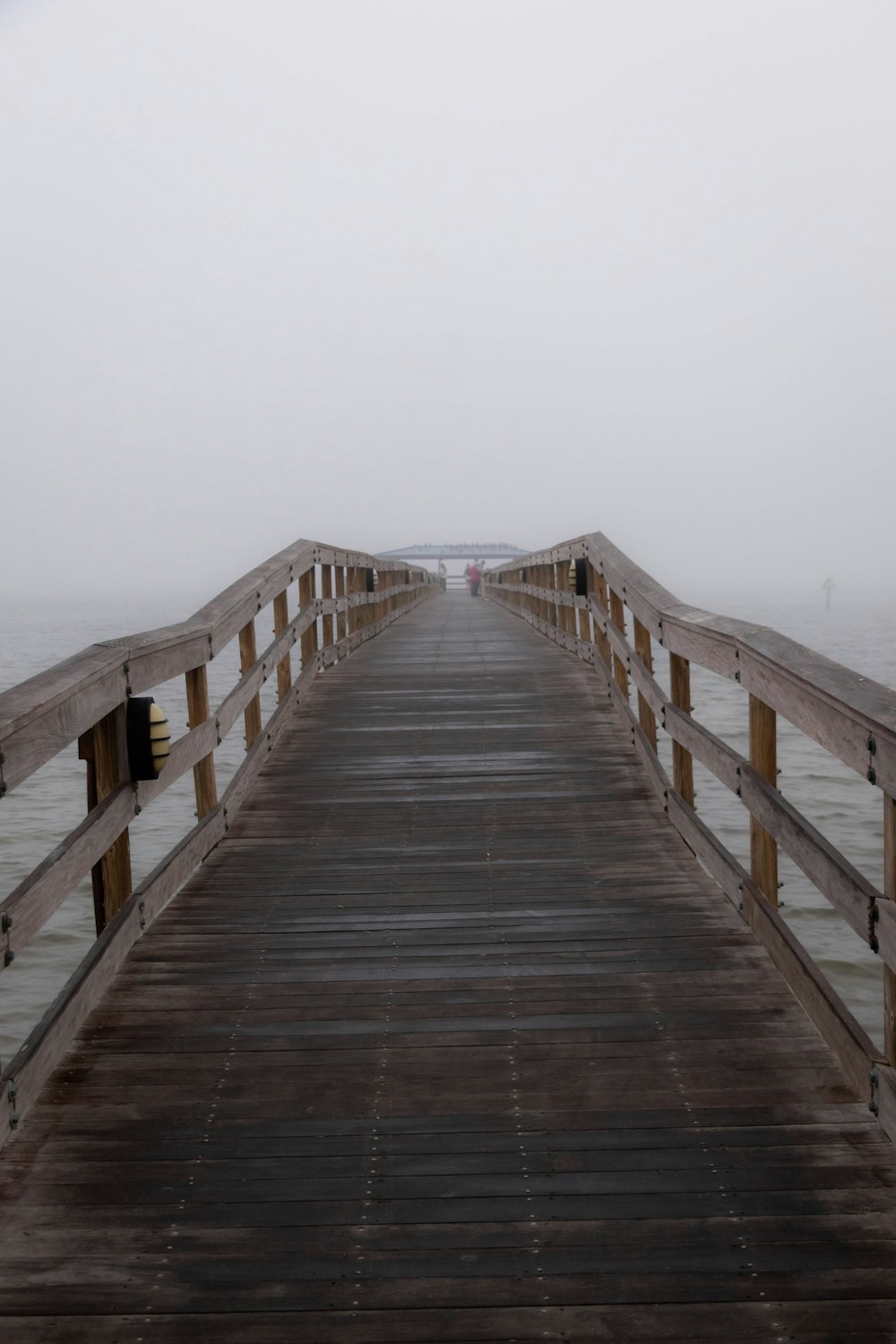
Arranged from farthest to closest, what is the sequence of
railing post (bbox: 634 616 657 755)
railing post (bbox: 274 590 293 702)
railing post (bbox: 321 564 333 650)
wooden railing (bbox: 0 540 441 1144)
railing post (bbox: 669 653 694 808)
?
railing post (bbox: 321 564 333 650) < railing post (bbox: 274 590 293 702) < railing post (bbox: 634 616 657 755) < railing post (bbox: 669 653 694 808) < wooden railing (bbox: 0 540 441 1144)

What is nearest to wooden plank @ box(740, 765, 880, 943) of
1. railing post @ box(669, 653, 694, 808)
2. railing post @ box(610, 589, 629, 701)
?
railing post @ box(669, 653, 694, 808)

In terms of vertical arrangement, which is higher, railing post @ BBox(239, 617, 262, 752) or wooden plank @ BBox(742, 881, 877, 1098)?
railing post @ BBox(239, 617, 262, 752)

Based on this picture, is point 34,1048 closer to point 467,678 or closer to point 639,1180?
point 639,1180

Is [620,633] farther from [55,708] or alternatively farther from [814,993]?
[55,708]

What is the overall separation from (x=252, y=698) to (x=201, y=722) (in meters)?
1.22

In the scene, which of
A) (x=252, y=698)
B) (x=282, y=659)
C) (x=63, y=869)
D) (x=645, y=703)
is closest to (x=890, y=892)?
(x=63, y=869)

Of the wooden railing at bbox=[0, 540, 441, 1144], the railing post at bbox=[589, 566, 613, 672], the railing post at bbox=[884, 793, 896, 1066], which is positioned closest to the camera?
the railing post at bbox=[884, 793, 896, 1066]

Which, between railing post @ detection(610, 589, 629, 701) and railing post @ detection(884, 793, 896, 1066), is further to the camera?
railing post @ detection(610, 589, 629, 701)

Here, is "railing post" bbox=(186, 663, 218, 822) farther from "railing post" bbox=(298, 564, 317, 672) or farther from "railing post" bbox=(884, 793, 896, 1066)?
"railing post" bbox=(298, 564, 317, 672)

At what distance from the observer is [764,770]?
4.07 metres

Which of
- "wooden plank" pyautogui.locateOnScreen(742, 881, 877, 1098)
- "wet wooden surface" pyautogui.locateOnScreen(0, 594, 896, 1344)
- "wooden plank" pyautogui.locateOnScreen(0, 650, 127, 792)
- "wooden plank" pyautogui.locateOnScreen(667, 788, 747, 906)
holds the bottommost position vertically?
"wet wooden surface" pyautogui.locateOnScreen(0, 594, 896, 1344)

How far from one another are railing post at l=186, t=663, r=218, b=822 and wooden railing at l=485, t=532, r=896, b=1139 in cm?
213

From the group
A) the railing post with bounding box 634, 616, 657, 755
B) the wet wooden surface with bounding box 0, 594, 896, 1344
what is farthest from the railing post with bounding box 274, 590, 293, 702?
the wet wooden surface with bounding box 0, 594, 896, 1344

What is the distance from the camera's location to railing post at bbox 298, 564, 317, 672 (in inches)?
372
